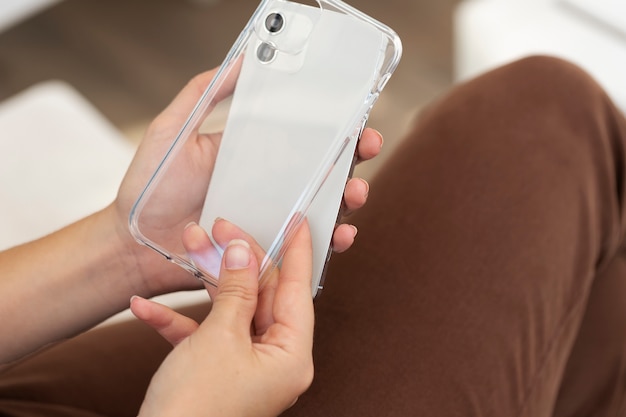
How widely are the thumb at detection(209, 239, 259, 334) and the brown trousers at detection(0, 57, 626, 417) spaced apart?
5.0 inches

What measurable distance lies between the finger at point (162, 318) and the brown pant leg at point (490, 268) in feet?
0.34

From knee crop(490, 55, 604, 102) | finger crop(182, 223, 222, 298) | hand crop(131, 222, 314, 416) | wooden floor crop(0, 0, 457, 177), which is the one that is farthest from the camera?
wooden floor crop(0, 0, 457, 177)

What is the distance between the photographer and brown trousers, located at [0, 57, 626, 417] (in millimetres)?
602

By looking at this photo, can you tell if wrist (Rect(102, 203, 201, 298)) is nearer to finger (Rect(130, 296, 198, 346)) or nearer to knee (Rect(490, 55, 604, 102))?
finger (Rect(130, 296, 198, 346))

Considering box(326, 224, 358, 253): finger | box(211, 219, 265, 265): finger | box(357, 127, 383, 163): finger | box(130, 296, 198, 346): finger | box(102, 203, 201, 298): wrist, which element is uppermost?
box(357, 127, 383, 163): finger

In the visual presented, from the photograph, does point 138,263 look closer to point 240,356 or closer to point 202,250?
point 202,250

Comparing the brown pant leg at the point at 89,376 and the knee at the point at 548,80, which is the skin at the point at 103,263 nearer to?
the brown pant leg at the point at 89,376

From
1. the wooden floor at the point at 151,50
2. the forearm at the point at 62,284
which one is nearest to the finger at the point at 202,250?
the forearm at the point at 62,284

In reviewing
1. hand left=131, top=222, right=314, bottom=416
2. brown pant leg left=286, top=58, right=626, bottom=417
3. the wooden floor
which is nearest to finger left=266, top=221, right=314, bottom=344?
hand left=131, top=222, right=314, bottom=416

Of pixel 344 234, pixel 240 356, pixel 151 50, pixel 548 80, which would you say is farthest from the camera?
pixel 151 50

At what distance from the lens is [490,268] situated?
64cm

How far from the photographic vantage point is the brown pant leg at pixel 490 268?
0.60 metres

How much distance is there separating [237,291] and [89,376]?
22cm

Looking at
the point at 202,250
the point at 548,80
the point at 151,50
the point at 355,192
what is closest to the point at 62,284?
the point at 202,250
